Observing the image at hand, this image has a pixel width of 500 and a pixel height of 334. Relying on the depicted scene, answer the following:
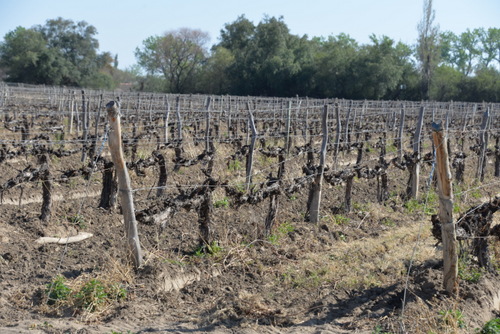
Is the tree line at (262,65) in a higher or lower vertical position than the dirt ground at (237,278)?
higher

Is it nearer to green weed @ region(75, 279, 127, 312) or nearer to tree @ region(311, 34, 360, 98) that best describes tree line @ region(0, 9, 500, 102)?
tree @ region(311, 34, 360, 98)

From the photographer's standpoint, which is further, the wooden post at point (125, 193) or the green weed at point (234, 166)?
the green weed at point (234, 166)

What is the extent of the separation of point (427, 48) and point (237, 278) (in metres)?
50.6

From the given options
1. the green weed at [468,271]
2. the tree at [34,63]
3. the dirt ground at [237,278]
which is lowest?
the dirt ground at [237,278]

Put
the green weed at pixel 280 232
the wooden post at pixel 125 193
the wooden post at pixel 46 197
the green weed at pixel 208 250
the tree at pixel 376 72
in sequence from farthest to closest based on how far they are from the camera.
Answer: the tree at pixel 376 72, the wooden post at pixel 46 197, the green weed at pixel 280 232, the green weed at pixel 208 250, the wooden post at pixel 125 193

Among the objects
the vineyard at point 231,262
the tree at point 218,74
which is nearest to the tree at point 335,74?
the tree at point 218,74

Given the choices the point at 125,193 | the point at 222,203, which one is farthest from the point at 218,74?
the point at 125,193

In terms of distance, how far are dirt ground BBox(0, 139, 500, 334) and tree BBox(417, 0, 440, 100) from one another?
144 feet

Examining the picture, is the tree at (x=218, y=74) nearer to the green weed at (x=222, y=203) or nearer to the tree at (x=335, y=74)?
the tree at (x=335, y=74)

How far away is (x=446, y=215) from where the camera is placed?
4.99 metres

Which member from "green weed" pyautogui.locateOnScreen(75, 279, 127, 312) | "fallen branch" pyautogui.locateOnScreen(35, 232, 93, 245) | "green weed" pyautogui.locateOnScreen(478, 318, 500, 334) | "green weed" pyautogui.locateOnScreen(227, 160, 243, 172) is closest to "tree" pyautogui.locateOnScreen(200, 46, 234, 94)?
"green weed" pyautogui.locateOnScreen(227, 160, 243, 172)

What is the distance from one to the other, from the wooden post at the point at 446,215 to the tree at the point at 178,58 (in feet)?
182

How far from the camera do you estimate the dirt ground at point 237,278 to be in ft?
15.3

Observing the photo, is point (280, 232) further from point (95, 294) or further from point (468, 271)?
point (95, 294)
